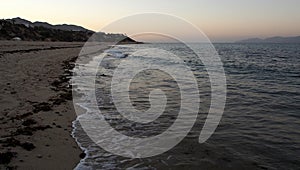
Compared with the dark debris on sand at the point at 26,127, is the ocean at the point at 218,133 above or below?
below

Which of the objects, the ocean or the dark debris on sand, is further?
the ocean

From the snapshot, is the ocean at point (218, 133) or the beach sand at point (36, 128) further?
the ocean at point (218, 133)

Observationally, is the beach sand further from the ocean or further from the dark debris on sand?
the ocean

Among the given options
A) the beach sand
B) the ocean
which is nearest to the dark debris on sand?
the beach sand

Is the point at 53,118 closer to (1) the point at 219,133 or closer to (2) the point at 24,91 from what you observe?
(2) the point at 24,91

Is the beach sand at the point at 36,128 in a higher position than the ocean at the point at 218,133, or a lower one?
higher

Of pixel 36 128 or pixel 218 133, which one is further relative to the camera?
pixel 218 133

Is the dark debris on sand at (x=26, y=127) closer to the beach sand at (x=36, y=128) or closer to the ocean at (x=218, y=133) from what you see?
the beach sand at (x=36, y=128)

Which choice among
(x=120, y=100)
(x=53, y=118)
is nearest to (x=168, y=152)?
(x=53, y=118)

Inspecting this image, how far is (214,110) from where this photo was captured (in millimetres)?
10328

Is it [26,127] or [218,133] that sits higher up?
[26,127]

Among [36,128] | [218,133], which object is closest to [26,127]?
[36,128]

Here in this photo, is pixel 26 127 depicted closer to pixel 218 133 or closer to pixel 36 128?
pixel 36 128

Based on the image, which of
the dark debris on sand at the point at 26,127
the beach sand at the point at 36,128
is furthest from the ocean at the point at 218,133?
the dark debris on sand at the point at 26,127
